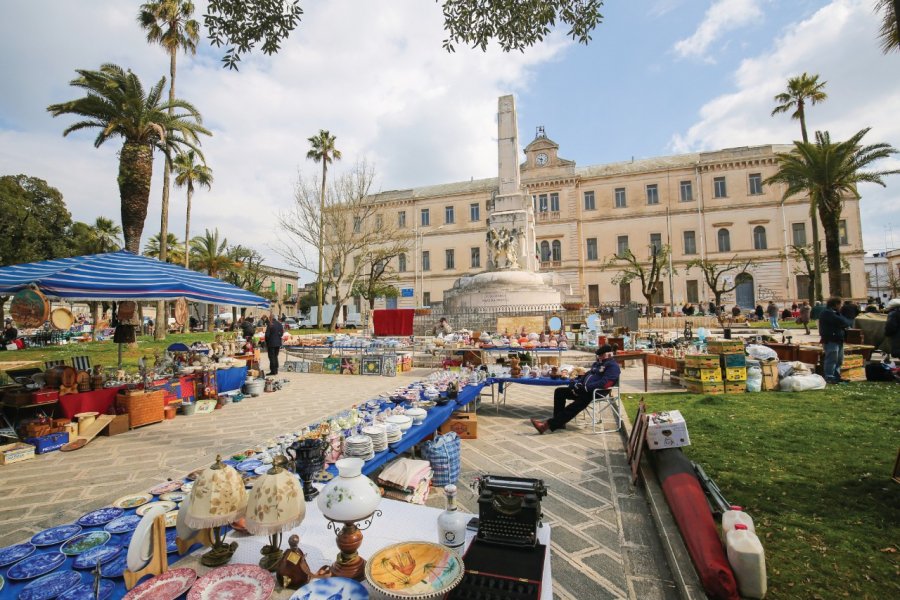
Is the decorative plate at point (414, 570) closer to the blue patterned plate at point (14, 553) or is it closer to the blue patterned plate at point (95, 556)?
the blue patterned plate at point (95, 556)

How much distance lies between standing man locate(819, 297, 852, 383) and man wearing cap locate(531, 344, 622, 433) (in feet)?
17.1

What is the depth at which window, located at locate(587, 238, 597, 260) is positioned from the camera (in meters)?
41.6

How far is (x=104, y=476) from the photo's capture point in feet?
15.4

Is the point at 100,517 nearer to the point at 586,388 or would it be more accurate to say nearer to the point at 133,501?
the point at 133,501

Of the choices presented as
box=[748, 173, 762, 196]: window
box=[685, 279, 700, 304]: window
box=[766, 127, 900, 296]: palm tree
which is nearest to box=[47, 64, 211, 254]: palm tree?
box=[766, 127, 900, 296]: palm tree

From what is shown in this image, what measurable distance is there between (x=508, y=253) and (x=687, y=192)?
2694 cm

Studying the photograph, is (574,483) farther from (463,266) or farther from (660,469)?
(463,266)

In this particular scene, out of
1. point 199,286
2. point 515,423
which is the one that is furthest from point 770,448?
point 199,286

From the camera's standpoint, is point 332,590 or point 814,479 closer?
point 332,590

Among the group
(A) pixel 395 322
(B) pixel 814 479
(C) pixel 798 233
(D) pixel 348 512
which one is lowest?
(B) pixel 814 479

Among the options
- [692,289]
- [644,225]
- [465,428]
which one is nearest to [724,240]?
[692,289]

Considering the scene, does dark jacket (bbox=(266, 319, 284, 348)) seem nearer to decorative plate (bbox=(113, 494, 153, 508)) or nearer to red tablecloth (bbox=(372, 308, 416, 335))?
red tablecloth (bbox=(372, 308, 416, 335))

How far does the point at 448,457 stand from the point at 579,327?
13.6 m

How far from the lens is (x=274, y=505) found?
1.82 metres
